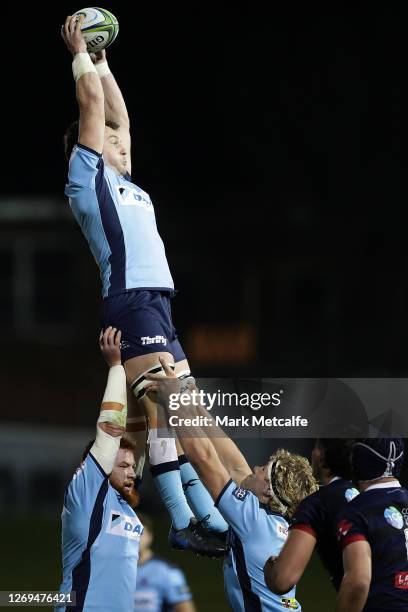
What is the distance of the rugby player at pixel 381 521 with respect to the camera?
506cm

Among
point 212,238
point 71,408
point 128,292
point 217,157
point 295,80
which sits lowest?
point 71,408

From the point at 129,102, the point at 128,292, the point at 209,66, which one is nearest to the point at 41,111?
the point at 129,102

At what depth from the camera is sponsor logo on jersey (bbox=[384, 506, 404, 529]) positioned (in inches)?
201

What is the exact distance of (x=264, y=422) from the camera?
A: 6.40 metres

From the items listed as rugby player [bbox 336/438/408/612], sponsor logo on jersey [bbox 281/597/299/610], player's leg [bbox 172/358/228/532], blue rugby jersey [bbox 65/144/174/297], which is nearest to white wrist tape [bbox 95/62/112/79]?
blue rugby jersey [bbox 65/144/174/297]

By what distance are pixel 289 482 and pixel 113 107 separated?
2673 millimetres

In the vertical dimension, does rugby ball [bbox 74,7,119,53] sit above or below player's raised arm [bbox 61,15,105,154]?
above

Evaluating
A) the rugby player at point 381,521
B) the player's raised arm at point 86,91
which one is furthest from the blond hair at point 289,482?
the player's raised arm at point 86,91

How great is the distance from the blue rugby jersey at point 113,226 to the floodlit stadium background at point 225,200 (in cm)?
1744

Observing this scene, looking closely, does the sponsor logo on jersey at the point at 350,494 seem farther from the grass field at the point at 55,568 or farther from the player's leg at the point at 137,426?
the grass field at the point at 55,568

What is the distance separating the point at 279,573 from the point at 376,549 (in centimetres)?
44

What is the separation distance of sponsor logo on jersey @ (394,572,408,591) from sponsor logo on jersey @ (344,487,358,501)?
0.38 m

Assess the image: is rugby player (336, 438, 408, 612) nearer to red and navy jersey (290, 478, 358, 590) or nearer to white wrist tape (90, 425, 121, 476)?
red and navy jersey (290, 478, 358, 590)

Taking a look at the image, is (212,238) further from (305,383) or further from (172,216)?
(305,383)
